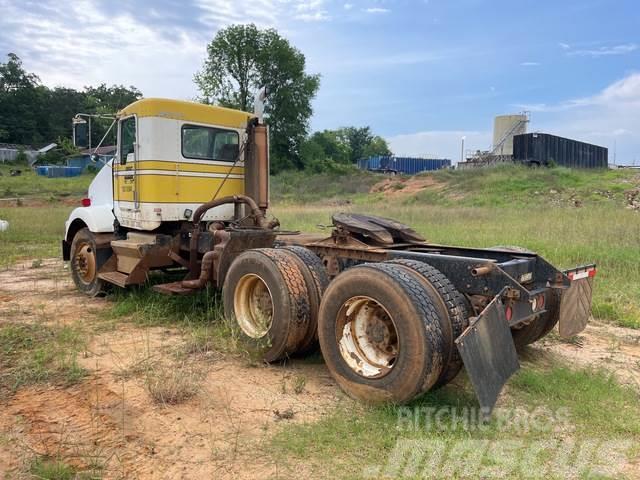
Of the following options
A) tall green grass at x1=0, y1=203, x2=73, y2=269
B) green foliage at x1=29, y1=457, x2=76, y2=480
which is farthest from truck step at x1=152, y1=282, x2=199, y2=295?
tall green grass at x1=0, y1=203, x2=73, y2=269

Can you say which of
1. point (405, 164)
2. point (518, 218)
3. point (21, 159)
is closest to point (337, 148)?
point (405, 164)

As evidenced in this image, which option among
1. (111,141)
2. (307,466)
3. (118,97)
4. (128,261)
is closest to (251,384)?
(307,466)

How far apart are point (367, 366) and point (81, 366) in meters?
2.61

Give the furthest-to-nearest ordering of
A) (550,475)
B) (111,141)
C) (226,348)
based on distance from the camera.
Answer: (111,141)
(226,348)
(550,475)

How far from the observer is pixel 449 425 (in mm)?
3639

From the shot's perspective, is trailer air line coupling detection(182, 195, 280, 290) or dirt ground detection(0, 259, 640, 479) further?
trailer air line coupling detection(182, 195, 280, 290)

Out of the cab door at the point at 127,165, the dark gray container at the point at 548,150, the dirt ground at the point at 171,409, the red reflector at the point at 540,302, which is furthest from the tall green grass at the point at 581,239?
the dark gray container at the point at 548,150

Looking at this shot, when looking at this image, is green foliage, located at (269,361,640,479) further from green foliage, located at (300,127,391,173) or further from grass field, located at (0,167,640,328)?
green foliage, located at (300,127,391,173)

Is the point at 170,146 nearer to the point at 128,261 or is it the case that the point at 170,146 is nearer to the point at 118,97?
the point at 128,261

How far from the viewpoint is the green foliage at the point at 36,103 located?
79875 mm

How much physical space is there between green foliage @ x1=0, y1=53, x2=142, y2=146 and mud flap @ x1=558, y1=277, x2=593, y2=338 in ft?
261

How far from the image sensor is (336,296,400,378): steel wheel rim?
407cm

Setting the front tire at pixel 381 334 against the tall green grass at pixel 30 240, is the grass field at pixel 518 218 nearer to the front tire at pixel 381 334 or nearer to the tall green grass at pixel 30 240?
the tall green grass at pixel 30 240

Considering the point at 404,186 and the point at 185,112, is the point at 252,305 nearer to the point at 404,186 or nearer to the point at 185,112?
the point at 185,112
